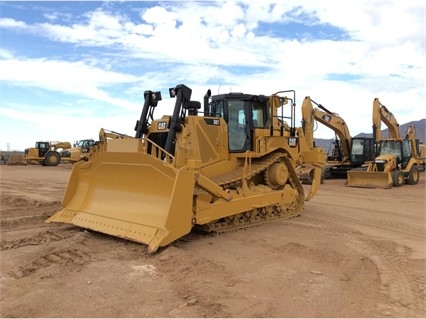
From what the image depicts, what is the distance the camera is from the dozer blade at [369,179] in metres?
16.2

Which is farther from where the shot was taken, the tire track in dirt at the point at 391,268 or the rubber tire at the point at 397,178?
the rubber tire at the point at 397,178

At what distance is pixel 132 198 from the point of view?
686cm

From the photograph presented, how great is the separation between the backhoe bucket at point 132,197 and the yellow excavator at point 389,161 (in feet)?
40.2

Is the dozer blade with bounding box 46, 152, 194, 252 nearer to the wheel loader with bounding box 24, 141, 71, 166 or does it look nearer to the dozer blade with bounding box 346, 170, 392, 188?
the dozer blade with bounding box 346, 170, 392, 188

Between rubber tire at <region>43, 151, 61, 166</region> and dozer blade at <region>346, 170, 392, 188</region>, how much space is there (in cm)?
2532

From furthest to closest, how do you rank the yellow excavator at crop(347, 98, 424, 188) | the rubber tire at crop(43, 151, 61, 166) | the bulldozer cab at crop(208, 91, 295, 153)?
the rubber tire at crop(43, 151, 61, 166)
the yellow excavator at crop(347, 98, 424, 188)
the bulldozer cab at crop(208, 91, 295, 153)

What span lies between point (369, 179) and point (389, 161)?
121cm

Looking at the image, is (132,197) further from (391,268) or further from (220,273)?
(391,268)

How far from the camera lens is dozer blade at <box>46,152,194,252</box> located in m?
5.96

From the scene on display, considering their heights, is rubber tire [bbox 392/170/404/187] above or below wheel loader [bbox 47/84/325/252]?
below

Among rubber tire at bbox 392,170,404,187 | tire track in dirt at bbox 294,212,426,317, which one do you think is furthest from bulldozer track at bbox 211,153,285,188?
rubber tire at bbox 392,170,404,187

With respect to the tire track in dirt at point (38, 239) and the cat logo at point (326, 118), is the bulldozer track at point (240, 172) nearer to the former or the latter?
the tire track in dirt at point (38, 239)

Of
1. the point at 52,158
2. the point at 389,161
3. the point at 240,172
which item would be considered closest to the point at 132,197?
the point at 240,172

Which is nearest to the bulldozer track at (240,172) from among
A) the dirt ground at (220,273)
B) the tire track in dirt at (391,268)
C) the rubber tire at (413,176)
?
the dirt ground at (220,273)
